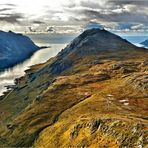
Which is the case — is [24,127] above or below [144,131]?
below

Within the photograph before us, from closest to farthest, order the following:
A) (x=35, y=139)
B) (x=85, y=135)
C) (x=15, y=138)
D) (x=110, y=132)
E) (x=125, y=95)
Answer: (x=110, y=132) < (x=85, y=135) < (x=35, y=139) < (x=15, y=138) < (x=125, y=95)

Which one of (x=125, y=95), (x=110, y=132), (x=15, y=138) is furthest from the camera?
(x=125, y=95)

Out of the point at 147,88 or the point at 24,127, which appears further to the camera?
the point at 147,88

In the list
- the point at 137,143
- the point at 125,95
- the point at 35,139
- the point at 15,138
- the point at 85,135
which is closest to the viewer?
the point at 137,143

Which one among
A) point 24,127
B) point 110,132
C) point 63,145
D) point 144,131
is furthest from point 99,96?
point 144,131

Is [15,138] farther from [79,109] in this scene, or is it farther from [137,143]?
[137,143]

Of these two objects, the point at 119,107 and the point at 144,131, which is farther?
the point at 119,107

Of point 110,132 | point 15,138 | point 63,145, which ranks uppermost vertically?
point 110,132

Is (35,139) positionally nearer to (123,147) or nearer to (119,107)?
(119,107)

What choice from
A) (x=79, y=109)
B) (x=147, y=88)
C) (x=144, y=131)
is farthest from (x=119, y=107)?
(x=144, y=131)
